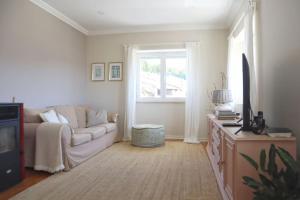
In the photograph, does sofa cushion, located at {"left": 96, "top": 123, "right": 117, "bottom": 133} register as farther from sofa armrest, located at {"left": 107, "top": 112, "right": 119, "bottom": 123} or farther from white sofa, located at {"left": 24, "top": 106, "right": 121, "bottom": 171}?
sofa armrest, located at {"left": 107, "top": 112, "right": 119, "bottom": 123}

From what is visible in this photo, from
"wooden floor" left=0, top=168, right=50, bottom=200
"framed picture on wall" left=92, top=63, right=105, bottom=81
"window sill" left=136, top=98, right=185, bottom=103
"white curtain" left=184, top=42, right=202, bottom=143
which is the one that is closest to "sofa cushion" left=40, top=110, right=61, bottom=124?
"wooden floor" left=0, top=168, right=50, bottom=200

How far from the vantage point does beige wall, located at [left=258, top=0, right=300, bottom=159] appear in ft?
7.00

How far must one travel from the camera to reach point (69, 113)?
4457 millimetres

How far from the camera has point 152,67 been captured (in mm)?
5758

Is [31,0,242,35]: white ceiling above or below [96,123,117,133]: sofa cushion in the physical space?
above

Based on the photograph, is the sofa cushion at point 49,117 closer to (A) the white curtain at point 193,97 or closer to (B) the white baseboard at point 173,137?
(B) the white baseboard at point 173,137

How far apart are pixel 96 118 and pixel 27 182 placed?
7.19 feet

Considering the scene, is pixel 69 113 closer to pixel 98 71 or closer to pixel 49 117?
pixel 49 117

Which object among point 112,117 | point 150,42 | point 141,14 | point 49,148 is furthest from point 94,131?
point 150,42

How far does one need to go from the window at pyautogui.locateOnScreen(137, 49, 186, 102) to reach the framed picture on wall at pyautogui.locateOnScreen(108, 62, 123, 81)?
0.48 m

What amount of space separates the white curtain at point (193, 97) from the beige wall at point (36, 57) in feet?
8.61

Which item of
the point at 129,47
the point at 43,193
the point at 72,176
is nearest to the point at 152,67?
the point at 129,47

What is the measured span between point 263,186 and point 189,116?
381 centimetres

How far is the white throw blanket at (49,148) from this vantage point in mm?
3123
